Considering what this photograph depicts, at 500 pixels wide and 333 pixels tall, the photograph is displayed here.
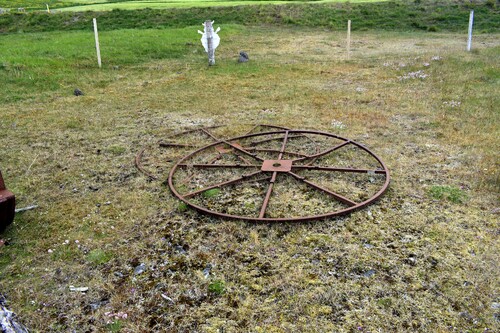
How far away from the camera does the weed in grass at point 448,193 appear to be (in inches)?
160

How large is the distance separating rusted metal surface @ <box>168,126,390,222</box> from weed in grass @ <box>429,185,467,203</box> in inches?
18.1

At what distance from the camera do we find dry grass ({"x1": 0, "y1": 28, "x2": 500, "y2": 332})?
2793 mm

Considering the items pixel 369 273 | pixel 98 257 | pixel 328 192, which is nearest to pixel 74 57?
pixel 98 257

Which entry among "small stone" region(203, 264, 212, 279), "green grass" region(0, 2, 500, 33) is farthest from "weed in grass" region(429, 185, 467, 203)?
"green grass" region(0, 2, 500, 33)

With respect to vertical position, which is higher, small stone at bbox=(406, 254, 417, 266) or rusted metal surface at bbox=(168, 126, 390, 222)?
rusted metal surface at bbox=(168, 126, 390, 222)

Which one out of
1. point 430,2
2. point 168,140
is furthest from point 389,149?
point 430,2

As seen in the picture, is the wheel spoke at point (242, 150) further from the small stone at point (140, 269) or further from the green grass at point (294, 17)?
the green grass at point (294, 17)

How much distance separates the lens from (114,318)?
110 inches

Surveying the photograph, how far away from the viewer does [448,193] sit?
4164 mm

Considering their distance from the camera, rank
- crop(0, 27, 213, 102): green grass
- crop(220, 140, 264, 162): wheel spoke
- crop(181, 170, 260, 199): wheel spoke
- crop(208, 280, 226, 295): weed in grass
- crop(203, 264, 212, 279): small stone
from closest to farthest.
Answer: crop(208, 280, 226, 295): weed in grass → crop(203, 264, 212, 279): small stone → crop(181, 170, 260, 199): wheel spoke → crop(220, 140, 264, 162): wheel spoke → crop(0, 27, 213, 102): green grass

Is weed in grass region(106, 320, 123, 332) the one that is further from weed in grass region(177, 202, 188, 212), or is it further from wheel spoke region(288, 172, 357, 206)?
wheel spoke region(288, 172, 357, 206)

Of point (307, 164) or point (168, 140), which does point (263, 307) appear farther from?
point (168, 140)

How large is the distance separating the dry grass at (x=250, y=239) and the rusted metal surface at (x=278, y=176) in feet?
0.59

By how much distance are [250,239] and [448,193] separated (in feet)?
6.83
